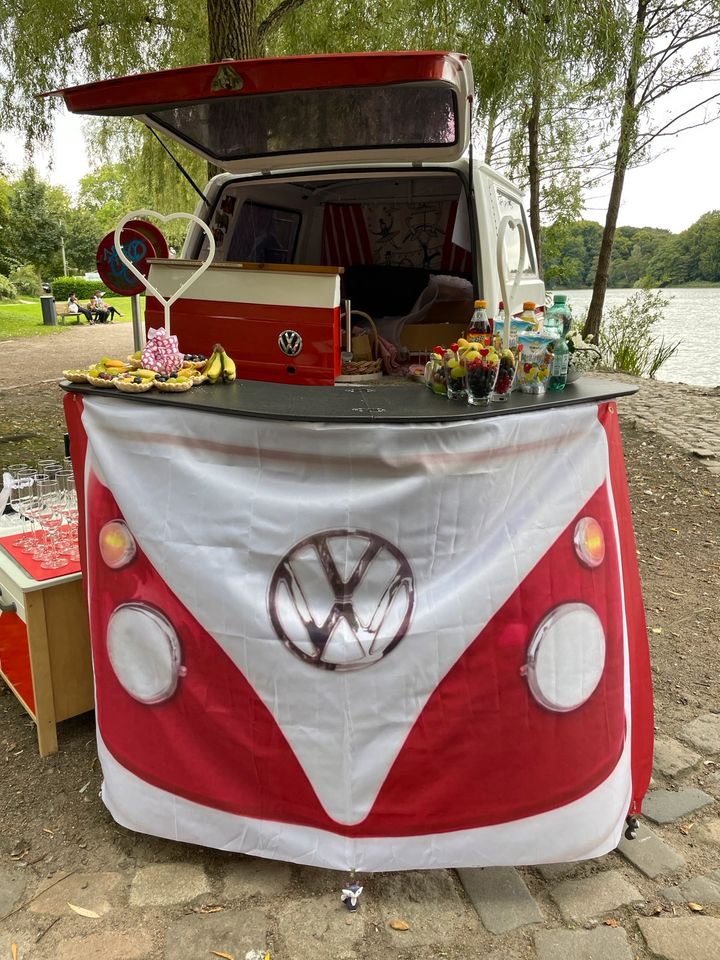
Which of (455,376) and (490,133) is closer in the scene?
(455,376)

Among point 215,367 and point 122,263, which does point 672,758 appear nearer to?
point 215,367

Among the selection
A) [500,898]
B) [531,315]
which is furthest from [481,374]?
[500,898]

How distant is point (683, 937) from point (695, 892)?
20 cm

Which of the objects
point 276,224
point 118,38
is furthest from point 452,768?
point 118,38

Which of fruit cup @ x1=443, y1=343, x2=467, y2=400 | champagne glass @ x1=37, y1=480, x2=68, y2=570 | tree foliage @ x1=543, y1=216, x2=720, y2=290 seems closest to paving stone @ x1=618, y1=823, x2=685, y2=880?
fruit cup @ x1=443, y1=343, x2=467, y2=400

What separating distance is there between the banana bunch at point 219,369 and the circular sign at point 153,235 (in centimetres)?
114

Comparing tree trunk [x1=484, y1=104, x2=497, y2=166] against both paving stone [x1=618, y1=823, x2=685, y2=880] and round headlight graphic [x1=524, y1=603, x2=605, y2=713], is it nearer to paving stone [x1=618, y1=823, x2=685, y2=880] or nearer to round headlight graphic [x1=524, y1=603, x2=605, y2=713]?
round headlight graphic [x1=524, y1=603, x2=605, y2=713]

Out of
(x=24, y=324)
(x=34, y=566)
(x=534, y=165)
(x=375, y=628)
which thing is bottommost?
(x=24, y=324)

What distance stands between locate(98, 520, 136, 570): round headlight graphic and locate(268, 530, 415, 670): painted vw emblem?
52 centimetres

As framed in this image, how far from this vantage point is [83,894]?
2199 mm

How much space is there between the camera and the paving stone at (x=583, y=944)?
1987 millimetres

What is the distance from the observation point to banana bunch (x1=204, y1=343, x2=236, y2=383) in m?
2.44

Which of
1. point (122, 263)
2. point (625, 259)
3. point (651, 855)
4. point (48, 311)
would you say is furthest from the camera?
point (48, 311)

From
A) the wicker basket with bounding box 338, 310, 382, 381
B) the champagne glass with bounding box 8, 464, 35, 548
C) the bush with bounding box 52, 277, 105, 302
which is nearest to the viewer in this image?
the champagne glass with bounding box 8, 464, 35, 548
